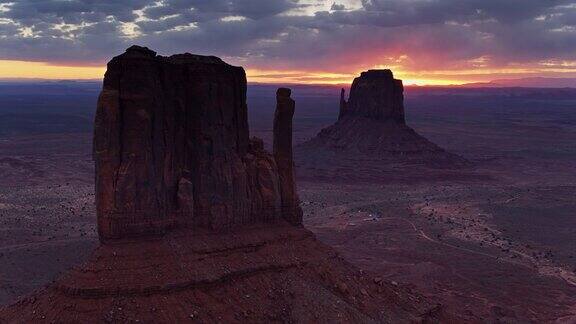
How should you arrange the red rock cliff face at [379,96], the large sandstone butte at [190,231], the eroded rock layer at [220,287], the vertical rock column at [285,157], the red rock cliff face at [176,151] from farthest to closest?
the red rock cliff face at [379,96] → the vertical rock column at [285,157] → the red rock cliff face at [176,151] → the large sandstone butte at [190,231] → the eroded rock layer at [220,287]

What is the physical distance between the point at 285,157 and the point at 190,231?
25.9ft

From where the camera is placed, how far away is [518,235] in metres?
66.0

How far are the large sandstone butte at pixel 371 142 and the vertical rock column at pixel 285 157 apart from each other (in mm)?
68790

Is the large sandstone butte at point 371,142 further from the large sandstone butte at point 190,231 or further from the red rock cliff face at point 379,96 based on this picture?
the large sandstone butte at point 190,231

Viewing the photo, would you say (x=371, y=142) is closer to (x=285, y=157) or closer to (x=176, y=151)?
(x=285, y=157)

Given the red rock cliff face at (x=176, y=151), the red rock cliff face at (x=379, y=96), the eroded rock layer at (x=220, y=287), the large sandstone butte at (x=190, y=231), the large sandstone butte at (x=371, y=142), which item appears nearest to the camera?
the eroded rock layer at (x=220, y=287)

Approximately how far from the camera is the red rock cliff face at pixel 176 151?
1073 inches

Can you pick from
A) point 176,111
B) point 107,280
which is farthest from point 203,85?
point 107,280

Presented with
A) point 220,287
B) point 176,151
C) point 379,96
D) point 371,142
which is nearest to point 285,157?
point 176,151

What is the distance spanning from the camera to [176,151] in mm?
29641

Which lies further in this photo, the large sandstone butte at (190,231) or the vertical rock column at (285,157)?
the vertical rock column at (285,157)

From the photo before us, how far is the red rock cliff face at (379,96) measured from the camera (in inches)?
4798

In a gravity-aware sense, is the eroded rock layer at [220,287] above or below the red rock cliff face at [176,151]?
below

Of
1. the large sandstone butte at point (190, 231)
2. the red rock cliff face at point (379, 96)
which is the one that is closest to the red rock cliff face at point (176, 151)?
the large sandstone butte at point (190, 231)
